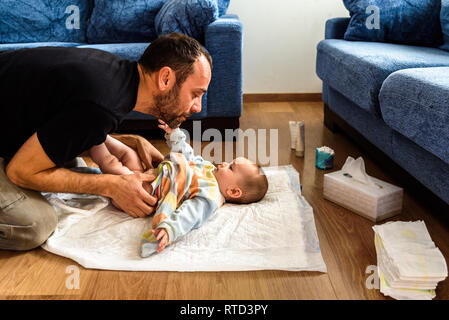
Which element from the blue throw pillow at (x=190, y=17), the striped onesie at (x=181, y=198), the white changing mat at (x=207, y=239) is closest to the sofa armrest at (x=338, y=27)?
the blue throw pillow at (x=190, y=17)

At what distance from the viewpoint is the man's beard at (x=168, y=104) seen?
1413mm

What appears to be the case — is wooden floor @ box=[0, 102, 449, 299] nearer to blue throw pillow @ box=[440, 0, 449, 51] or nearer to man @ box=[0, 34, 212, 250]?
man @ box=[0, 34, 212, 250]

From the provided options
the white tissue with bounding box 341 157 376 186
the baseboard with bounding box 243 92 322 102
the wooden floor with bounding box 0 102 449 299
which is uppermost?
the white tissue with bounding box 341 157 376 186

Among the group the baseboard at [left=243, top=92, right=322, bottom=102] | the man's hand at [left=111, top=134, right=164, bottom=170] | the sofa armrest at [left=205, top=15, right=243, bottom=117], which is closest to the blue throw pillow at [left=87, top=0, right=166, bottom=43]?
the sofa armrest at [left=205, top=15, right=243, bottom=117]

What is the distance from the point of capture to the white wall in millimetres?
3467

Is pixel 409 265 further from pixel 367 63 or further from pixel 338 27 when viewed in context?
pixel 338 27

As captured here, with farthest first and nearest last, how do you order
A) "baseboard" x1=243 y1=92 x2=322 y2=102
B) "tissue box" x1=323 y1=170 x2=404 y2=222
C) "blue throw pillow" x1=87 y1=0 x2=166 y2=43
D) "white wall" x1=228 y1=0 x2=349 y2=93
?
"baseboard" x1=243 y1=92 x2=322 y2=102
"white wall" x1=228 y1=0 x2=349 y2=93
"blue throw pillow" x1=87 y1=0 x2=166 y2=43
"tissue box" x1=323 y1=170 x2=404 y2=222

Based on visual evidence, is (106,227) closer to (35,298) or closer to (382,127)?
(35,298)

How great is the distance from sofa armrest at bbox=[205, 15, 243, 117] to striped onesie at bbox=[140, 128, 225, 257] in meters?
0.94

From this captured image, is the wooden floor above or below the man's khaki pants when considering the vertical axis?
below

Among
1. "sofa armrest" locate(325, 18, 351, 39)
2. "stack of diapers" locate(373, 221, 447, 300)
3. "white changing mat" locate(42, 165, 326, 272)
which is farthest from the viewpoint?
"sofa armrest" locate(325, 18, 351, 39)

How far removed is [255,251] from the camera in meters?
1.39
